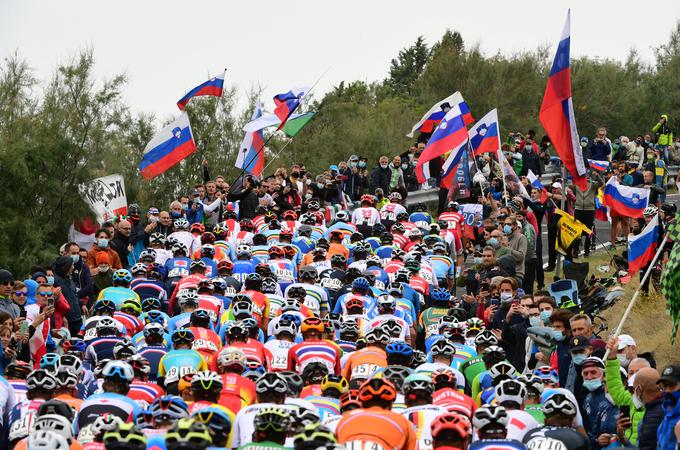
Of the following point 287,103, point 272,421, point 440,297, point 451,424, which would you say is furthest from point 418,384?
point 287,103

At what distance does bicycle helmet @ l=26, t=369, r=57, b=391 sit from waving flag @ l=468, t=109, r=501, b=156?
17.6 metres

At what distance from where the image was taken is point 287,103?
33469 millimetres

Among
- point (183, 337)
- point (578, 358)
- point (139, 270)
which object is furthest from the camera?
point (139, 270)

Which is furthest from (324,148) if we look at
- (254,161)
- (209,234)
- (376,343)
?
(376,343)

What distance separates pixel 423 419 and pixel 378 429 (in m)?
1.32

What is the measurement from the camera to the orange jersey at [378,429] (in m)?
11.6

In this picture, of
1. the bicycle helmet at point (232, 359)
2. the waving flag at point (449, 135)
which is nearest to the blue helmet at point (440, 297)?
the bicycle helmet at point (232, 359)

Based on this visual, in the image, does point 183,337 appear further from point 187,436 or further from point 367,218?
point 367,218

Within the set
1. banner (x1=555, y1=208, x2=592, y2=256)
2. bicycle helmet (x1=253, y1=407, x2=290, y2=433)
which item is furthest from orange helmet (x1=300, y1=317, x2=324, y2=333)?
banner (x1=555, y1=208, x2=592, y2=256)

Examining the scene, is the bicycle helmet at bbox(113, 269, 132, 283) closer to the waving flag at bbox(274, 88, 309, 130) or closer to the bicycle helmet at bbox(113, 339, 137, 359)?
the bicycle helmet at bbox(113, 339, 137, 359)

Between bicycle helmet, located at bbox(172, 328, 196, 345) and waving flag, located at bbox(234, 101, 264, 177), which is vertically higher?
waving flag, located at bbox(234, 101, 264, 177)

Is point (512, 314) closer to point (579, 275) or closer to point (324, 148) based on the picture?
point (579, 275)

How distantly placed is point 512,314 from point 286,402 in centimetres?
684

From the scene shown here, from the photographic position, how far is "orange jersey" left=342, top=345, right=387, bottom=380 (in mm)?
16094
